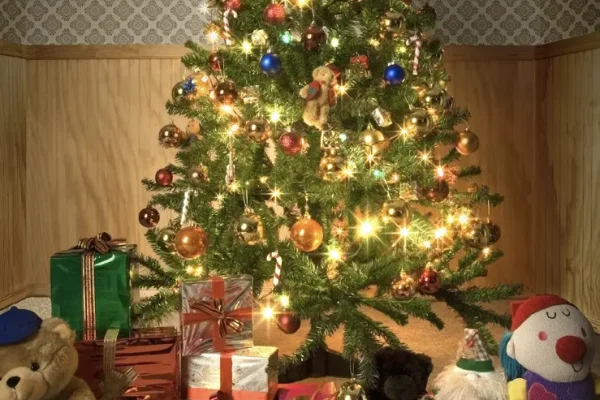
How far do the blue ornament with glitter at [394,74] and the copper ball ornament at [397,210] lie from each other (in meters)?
0.31

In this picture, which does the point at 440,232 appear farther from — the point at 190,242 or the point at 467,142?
the point at 190,242

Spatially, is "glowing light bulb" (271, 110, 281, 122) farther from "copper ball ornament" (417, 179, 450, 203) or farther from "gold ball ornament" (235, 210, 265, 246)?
"copper ball ornament" (417, 179, 450, 203)

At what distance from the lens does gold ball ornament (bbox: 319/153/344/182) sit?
181cm

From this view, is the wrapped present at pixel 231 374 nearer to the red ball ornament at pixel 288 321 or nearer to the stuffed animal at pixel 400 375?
the red ball ornament at pixel 288 321

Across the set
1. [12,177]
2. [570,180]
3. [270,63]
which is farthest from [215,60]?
[570,180]

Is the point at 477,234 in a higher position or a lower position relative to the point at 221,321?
higher

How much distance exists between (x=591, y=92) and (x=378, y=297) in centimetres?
131

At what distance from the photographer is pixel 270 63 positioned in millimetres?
1784

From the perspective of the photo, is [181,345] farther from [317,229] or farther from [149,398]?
[317,229]

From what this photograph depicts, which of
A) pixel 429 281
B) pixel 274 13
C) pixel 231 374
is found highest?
pixel 274 13

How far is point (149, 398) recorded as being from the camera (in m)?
1.67

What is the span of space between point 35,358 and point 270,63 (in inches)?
35.3

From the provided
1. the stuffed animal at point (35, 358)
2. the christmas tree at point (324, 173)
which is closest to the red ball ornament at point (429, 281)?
the christmas tree at point (324, 173)

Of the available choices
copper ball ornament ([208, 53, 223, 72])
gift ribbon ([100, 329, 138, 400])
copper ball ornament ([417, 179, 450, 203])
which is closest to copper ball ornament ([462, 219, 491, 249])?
copper ball ornament ([417, 179, 450, 203])
